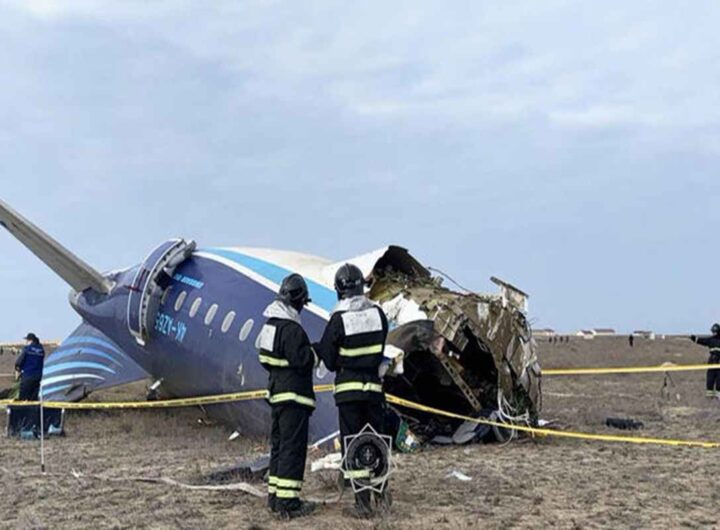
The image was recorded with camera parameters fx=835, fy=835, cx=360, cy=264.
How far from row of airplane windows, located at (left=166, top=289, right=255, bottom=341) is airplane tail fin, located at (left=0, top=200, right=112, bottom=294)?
296 centimetres

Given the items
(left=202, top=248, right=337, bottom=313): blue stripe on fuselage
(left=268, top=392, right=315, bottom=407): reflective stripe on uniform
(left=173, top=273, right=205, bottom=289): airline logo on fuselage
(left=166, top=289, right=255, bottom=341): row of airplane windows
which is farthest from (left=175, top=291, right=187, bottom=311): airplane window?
(left=268, top=392, right=315, bottom=407): reflective stripe on uniform

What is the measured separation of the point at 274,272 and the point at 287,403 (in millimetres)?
6432

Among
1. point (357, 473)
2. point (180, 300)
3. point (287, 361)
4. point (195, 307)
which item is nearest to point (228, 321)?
point (195, 307)

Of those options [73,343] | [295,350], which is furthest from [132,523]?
[73,343]

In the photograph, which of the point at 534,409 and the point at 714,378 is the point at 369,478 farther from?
the point at 714,378

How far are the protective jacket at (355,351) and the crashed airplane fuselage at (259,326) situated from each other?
143 inches

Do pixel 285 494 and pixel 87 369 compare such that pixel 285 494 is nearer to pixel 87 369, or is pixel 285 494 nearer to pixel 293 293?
pixel 293 293

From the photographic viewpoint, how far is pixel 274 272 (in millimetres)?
14141

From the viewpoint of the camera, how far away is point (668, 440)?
44.9ft

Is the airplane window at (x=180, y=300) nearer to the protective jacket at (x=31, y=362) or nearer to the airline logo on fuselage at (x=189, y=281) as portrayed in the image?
the airline logo on fuselage at (x=189, y=281)

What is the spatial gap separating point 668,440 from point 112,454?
8882 millimetres

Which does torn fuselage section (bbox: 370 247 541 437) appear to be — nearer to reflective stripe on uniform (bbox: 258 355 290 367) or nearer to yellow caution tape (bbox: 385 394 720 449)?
yellow caution tape (bbox: 385 394 720 449)

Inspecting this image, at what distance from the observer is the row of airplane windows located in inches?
528

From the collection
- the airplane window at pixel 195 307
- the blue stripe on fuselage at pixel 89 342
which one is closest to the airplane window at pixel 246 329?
the airplane window at pixel 195 307
